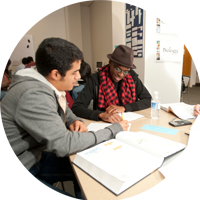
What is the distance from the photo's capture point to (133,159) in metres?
0.66

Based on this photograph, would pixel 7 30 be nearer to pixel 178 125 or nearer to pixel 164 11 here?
pixel 164 11

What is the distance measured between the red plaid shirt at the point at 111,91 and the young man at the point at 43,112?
72 centimetres

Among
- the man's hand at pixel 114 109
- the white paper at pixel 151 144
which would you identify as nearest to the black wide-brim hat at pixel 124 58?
the man's hand at pixel 114 109

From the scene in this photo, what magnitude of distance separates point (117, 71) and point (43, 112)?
991 millimetres

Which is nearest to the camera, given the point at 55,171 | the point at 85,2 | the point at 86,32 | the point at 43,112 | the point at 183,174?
the point at 183,174

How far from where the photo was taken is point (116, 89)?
1.74m

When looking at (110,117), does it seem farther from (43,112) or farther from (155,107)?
(43,112)

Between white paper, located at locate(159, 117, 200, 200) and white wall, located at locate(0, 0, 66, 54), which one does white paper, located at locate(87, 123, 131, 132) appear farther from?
white wall, located at locate(0, 0, 66, 54)

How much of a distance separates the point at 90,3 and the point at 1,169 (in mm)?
4514

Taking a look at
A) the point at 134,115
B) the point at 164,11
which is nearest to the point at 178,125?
the point at 134,115

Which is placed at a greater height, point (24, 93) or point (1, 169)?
point (24, 93)

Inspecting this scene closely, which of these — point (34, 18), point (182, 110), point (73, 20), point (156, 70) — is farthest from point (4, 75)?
point (182, 110)

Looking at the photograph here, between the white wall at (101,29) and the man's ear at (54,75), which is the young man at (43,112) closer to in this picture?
the man's ear at (54,75)

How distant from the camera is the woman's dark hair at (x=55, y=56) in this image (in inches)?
31.5
